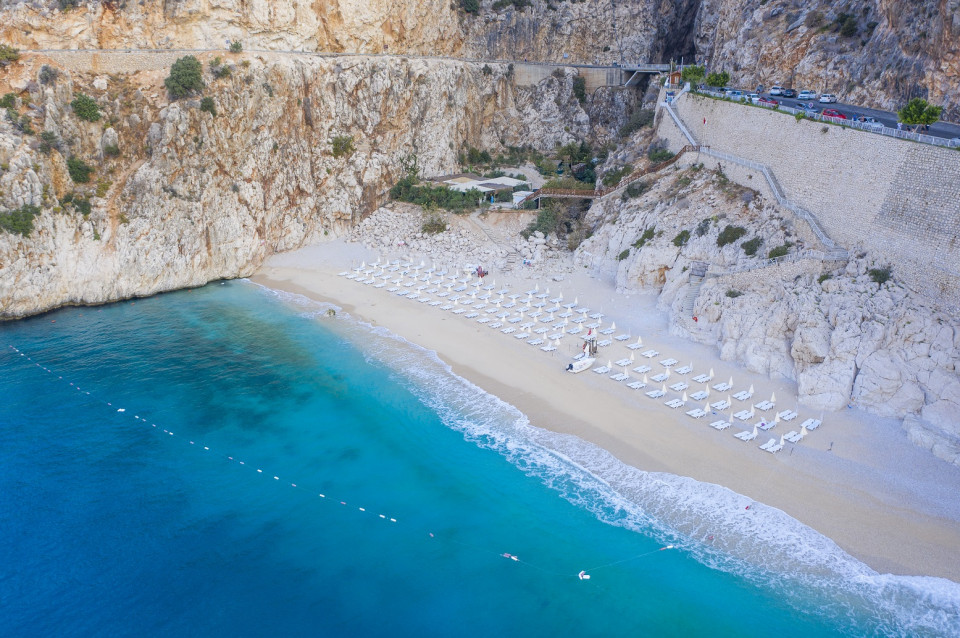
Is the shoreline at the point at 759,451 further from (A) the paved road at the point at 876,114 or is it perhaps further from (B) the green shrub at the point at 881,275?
(A) the paved road at the point at 876,114

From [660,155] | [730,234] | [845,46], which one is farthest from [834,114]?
[660,155]

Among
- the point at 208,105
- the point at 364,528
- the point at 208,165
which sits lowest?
the point at 364,528

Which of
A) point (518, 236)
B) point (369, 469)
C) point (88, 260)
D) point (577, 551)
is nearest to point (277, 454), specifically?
point (369, 469)

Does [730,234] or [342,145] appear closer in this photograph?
[730,234]

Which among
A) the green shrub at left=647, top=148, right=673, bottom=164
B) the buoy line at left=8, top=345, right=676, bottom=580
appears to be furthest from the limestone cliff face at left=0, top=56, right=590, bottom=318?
the green shrub at left=647, top=148, right=673, bottom=164

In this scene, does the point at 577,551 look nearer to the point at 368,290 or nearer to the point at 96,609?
the point at 96,609

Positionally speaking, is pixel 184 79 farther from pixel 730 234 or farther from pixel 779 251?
pixel 779 251

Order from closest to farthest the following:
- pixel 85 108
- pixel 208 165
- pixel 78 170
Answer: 1. pixel 78 170
2. pixel 85 108
3. pixel 208 165
